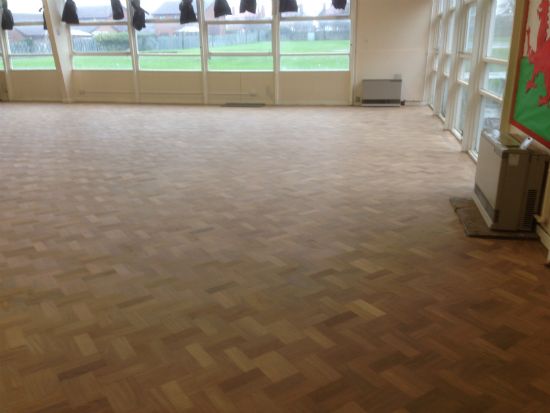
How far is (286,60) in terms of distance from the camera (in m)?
12.0

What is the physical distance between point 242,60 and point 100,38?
3.90 m

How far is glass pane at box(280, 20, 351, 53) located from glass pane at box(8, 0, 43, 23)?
667 cm

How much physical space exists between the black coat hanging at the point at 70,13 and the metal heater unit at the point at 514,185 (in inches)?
467

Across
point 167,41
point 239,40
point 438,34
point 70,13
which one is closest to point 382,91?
point 438,34

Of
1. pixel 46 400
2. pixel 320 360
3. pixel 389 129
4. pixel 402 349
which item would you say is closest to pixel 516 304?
pixel 402 349

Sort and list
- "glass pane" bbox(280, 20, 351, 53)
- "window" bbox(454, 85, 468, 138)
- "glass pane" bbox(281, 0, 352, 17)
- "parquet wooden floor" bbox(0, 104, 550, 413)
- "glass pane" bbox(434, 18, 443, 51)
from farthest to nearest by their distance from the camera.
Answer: "glass pane" bbox(280, 20, 351, 53) → "glass pane" bbox(281, 0, 352, 17) → "glass pane" bbox(434, 18, 443, 51) → "window" bbox(454, 85, 468, 138) → "parquet wooden floor" bbox(0, 104, 550, 413)

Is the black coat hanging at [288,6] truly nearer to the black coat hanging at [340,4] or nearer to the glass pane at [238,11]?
the glass pane at [238,11]

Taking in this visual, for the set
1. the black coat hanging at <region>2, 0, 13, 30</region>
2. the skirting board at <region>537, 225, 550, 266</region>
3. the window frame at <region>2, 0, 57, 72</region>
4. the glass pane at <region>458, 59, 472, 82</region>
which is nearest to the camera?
the skirting board at <region>537, 225, 550, 266</region>

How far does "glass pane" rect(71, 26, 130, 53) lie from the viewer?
12.8m

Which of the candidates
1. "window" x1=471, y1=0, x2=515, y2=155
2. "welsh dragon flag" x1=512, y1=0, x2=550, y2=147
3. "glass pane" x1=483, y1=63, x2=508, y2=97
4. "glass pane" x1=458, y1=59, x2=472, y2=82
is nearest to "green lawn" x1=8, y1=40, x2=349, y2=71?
"glass pane" x1=458, y1=59, x2=472, y2=82

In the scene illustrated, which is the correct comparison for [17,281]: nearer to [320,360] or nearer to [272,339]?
[272,339]

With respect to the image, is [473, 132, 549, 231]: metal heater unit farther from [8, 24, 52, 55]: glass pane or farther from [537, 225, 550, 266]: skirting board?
[8, 24, 52, 55]: glass pane

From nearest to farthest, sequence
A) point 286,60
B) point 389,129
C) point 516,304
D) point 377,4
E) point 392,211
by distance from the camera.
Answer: point 516,304 → point 392,211 → point 389,129 → point 377,4 → point 286,60

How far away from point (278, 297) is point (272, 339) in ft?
1.43
